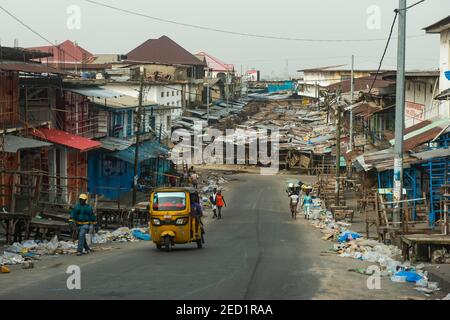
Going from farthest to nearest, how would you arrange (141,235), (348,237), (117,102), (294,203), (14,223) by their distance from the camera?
(117,102) → (294,203) → (141,235) → (348,237) → (14,223)

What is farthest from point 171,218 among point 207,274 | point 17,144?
point 17,144

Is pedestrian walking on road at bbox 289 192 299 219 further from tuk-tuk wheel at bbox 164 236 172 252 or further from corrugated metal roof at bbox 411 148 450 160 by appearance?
tuk-tuk wheel at bbox 164 236 172 252

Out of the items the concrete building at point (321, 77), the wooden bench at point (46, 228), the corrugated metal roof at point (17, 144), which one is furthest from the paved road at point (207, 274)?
the concrete building at point (321, 77)

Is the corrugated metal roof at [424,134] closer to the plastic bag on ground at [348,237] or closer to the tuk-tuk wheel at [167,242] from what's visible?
the plastic bag on ground at [348,237]

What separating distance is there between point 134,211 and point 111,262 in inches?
608

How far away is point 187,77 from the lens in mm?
85688

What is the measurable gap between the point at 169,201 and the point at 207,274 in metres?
6.21

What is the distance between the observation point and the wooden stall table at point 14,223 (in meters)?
21.4

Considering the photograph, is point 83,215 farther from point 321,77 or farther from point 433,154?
point 321,77

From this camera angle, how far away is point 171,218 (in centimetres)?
2030

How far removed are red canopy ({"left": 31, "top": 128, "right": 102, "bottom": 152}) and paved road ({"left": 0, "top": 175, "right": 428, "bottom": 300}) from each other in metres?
8.74

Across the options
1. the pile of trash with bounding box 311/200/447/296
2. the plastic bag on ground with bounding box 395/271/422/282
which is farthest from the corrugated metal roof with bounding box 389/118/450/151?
the plastic bag on ground with bounding box 395/271/422/282
